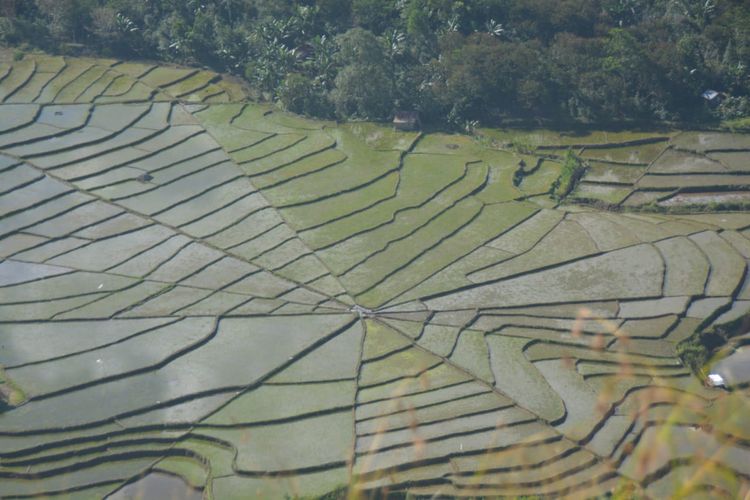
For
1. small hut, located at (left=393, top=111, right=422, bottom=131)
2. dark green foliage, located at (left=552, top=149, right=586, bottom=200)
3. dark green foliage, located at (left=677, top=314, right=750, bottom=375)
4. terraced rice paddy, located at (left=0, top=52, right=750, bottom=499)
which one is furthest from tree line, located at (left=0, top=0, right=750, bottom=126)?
dark green foliage, located at (left=677, top=314, right=750, bottom=375)

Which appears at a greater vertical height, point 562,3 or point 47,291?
point 562,3

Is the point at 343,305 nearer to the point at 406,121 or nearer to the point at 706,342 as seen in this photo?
the point at 706,342

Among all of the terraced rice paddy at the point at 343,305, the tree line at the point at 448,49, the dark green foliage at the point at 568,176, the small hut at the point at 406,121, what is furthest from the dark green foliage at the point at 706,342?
the small hut at the point at 406,121

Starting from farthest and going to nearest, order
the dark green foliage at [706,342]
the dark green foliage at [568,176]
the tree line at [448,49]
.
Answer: the tree line at [448,49], the dark green foliage at [568,176], the dark green foliage at [706,342]

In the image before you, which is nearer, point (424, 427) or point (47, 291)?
point (424, 427)

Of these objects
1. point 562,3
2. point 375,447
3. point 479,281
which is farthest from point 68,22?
point 375,447

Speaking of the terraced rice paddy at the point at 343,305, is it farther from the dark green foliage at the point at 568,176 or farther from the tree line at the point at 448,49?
the tree line at the point at 448,49

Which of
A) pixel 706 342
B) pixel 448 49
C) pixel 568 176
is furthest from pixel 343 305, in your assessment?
pixel 448 49

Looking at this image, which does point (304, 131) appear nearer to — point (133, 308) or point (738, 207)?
point (133, 308)
